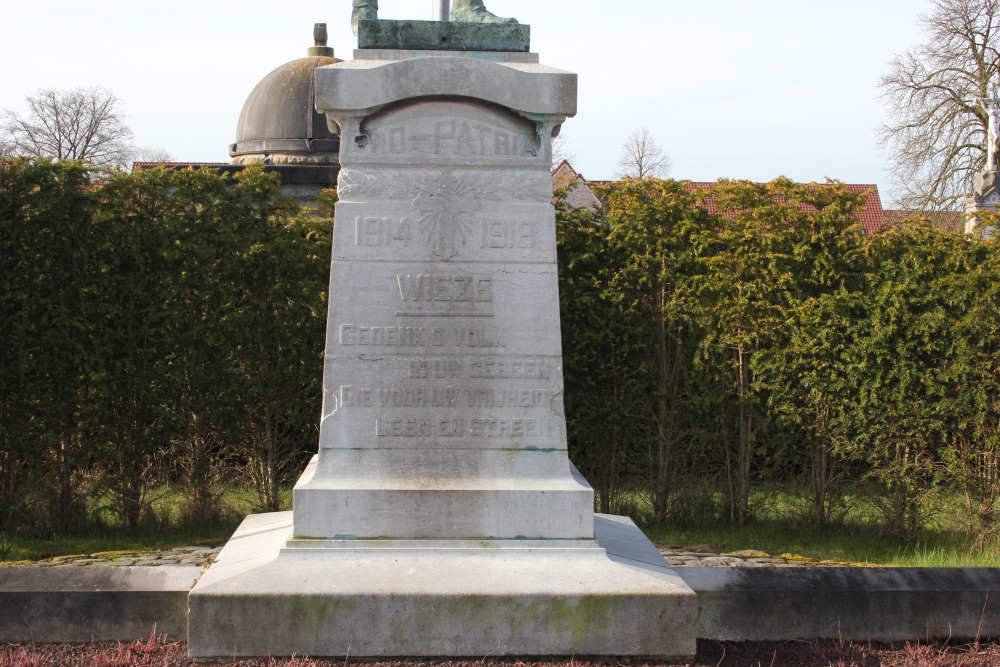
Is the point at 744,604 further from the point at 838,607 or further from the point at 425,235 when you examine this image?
the point at 425,235

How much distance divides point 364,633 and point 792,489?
17.5 feet

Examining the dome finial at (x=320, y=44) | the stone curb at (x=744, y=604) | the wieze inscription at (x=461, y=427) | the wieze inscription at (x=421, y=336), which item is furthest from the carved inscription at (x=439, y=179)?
the dome finial at (x=320, y=44)

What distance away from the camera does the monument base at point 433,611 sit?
403 cm

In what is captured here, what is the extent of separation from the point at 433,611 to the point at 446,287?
4.42 ft

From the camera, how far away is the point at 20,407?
25.8ft

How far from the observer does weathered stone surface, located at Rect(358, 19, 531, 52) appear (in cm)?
470

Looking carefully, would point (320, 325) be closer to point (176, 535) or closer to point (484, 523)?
point (176, 535)

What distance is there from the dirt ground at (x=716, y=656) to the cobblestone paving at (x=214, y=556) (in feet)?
7.18

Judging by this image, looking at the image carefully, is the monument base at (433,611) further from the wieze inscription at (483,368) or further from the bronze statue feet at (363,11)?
the bronze statue feet at (363,11)

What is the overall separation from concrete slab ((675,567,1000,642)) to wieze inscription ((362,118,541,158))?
1993 millimetres

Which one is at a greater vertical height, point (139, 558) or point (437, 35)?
point (437, 35)

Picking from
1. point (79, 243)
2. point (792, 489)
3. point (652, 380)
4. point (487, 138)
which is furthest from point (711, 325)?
point (79, 243)

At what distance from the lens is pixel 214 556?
6.78 meters

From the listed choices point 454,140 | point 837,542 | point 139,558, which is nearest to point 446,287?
point 454,140
